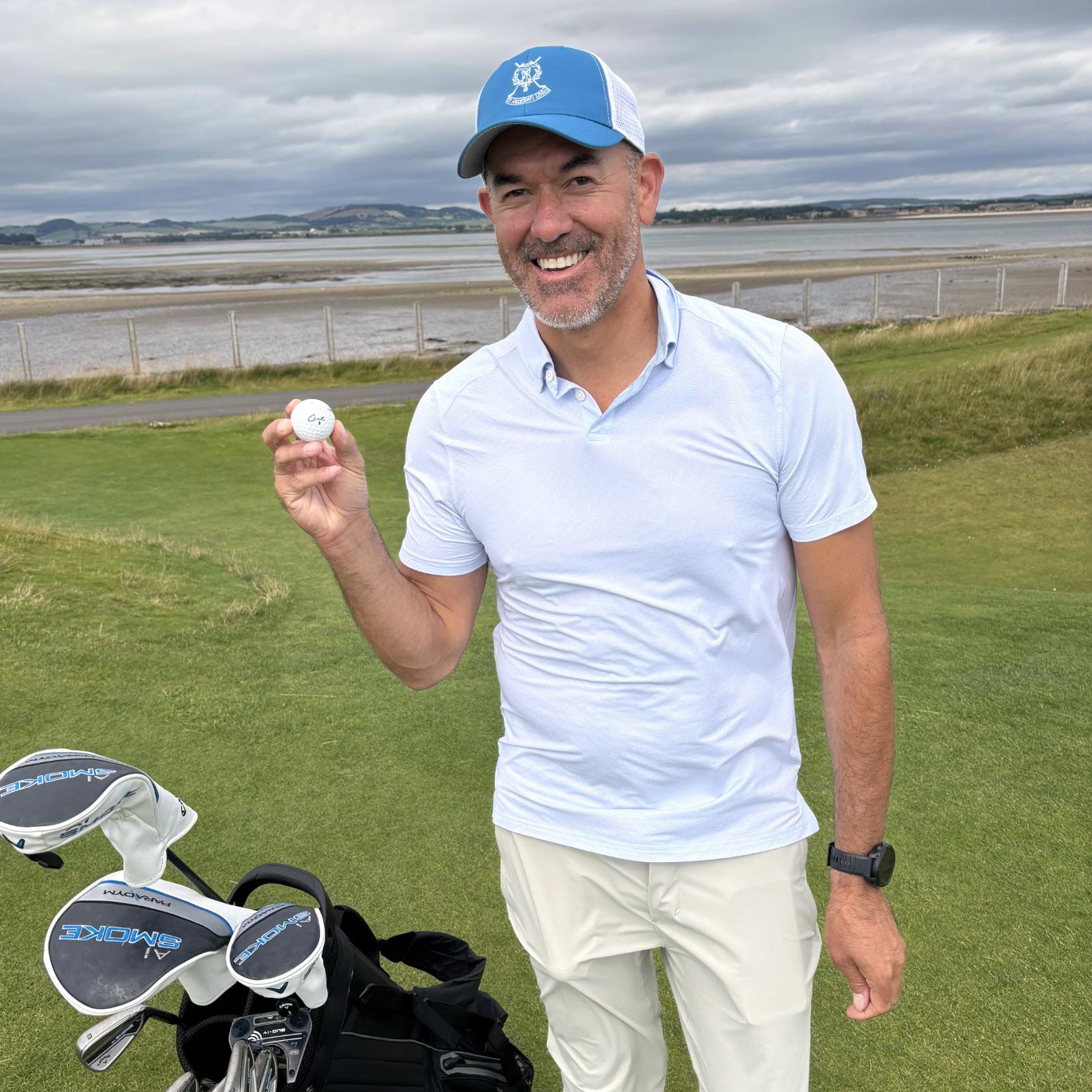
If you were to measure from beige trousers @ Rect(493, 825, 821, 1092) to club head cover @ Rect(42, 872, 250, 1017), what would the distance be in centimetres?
53

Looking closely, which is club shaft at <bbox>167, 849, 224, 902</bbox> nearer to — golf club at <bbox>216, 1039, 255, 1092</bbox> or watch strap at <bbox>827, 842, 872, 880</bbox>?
golf club at <bbox>216, 1039, 255, 1092</bbox>

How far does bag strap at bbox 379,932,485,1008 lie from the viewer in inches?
92.2

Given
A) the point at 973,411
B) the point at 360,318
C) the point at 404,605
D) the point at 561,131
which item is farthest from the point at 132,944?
the point at 360,318

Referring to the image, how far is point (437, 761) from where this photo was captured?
3846 mm

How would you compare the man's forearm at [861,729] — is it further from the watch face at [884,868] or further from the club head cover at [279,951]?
the club head cover at [279,951]

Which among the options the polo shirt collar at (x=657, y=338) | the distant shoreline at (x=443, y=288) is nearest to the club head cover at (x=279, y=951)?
the polo shirt collar at (x=657, y=338)

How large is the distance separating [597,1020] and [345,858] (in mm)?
1438

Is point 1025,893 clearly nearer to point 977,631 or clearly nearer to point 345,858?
Result: point 345,858

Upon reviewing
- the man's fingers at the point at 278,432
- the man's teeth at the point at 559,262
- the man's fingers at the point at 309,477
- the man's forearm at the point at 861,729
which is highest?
the man's teeth at the point at 559,262

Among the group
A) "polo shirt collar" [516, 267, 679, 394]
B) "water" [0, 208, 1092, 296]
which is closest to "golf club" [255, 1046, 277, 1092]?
"polo shirt collar" [516, 267, 679, 394]

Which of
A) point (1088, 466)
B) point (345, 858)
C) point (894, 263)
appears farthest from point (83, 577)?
point (894, 263)

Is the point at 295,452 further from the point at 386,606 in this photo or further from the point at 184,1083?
the point at 184,1083

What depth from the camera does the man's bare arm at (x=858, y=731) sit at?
5.93 ft

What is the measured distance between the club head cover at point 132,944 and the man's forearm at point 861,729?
1.03m
